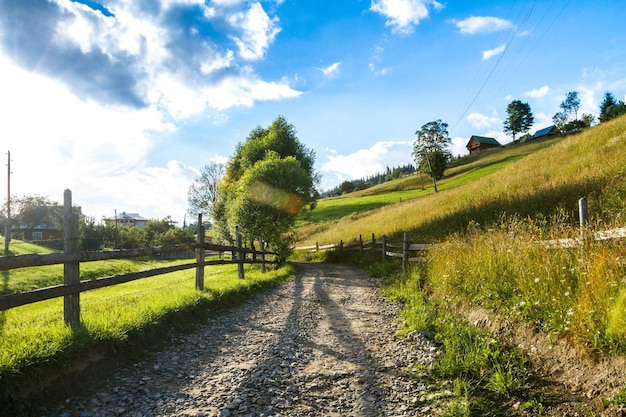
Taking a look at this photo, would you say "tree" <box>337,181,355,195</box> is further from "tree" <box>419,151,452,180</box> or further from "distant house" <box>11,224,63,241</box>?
"distant house" <box>11,224,63,241</box>

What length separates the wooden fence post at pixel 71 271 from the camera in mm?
5391

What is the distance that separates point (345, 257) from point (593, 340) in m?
23.8

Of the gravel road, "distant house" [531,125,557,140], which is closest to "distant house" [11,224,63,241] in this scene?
the gravel road

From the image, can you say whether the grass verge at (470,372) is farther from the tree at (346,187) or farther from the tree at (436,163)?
the tree at (346,187)

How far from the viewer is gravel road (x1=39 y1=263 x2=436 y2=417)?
3.87m

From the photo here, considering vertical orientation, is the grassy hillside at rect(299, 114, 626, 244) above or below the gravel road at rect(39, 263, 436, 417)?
above

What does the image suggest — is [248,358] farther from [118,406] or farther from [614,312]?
[614,312]

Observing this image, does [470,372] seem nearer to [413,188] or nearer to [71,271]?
[71,271]

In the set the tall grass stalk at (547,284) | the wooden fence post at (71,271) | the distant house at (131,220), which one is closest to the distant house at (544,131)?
the tall grass stalk at (547,284)

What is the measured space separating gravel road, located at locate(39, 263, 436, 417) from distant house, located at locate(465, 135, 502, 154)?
123 meters

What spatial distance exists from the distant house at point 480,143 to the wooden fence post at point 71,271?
125 m

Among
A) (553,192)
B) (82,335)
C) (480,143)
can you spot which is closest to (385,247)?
(553,192)

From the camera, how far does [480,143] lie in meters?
117

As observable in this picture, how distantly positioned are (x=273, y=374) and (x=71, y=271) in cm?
342
